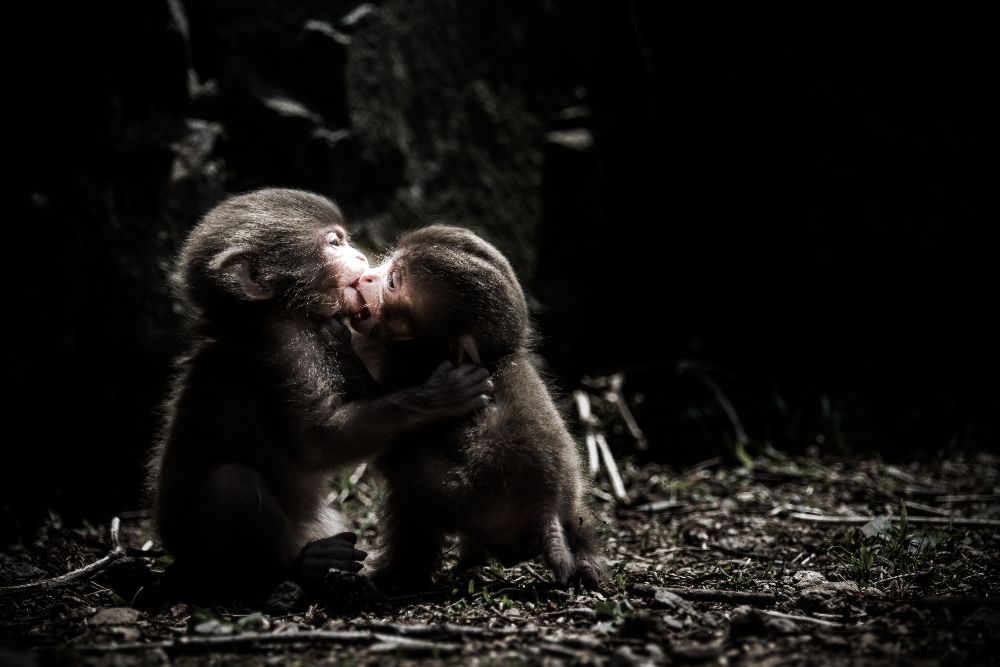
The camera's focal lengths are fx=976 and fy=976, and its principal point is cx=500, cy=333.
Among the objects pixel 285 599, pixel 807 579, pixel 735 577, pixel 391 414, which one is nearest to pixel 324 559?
pixel 285 599

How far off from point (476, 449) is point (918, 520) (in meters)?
2.34

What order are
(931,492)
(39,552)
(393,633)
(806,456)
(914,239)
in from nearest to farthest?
(393,633) < (39,552) < (931,492) < (806,456) < (914,239)

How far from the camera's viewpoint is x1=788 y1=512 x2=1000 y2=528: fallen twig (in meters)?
4.59

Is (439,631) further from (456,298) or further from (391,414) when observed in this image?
(456,298)

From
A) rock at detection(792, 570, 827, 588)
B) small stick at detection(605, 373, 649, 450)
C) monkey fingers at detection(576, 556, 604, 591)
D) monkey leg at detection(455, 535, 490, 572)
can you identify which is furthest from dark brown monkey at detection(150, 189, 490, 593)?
small stick at detection(605, 373, 649, 450)

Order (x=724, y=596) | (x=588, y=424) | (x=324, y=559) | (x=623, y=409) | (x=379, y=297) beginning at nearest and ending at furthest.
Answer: (x=724, y=596), (x=324, y=559), (x=379, y=297), (x=588, y=424), (x=623, y=409)

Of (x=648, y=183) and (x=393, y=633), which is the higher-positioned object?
(x=648, y=183)

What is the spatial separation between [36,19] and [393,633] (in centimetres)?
342

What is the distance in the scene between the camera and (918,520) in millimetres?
4625

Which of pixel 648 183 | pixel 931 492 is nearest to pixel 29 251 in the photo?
pixel 648 183

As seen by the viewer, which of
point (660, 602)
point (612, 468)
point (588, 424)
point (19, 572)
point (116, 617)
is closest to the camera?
point (116, 617)

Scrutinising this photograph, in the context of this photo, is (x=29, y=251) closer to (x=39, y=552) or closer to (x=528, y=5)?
(x=39, y=552)

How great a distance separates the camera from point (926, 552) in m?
4.11

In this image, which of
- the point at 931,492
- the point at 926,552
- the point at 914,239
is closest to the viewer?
the point at 926,552
